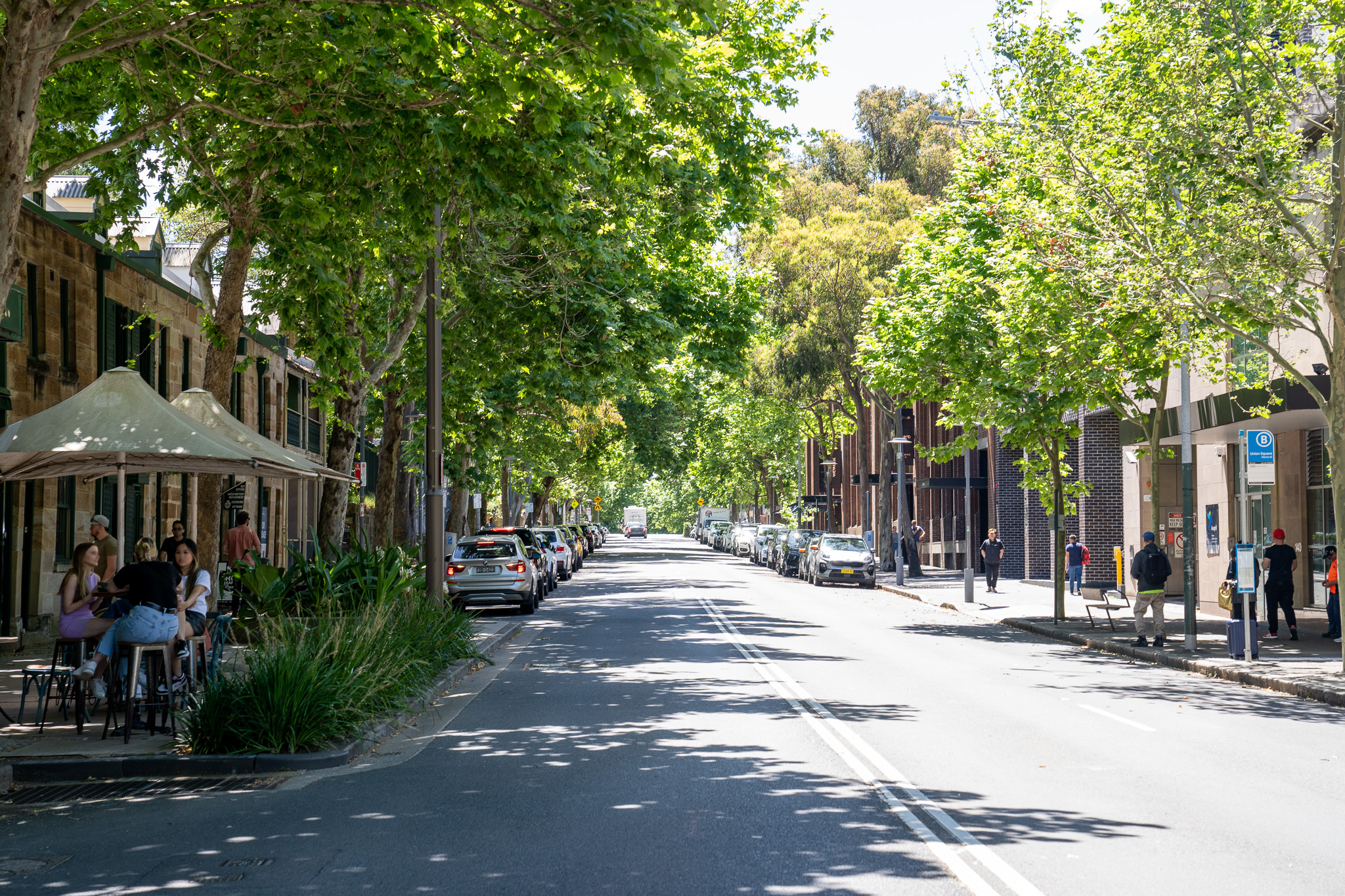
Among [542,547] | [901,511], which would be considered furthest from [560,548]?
[901,511]

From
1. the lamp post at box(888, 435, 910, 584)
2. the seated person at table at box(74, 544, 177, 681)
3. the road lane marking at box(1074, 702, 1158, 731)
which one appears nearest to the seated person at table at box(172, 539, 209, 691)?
the seated person at table at box(74, 544, 177, 681)

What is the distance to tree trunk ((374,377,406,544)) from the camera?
25.0m

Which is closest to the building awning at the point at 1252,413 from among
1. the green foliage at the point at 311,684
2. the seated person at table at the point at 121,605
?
the green foliage at the point at 311,684

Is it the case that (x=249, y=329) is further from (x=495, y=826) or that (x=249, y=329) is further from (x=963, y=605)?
(x=963, y=605)

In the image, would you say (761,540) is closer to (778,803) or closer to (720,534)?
(720,534)

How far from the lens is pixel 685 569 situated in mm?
51281

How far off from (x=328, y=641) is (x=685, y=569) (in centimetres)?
4034

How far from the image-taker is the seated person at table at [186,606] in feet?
38.3

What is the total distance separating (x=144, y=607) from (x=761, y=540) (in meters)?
50.6

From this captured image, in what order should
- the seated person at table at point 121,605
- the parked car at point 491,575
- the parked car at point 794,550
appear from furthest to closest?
the parked car at point 794,550, the parked car at point 491,575, the seated person at table at point 121,605

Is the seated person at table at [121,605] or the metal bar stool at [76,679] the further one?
the seated person at table at [121,605]

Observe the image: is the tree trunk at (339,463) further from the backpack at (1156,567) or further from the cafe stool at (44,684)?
the backpack at (1156,567)

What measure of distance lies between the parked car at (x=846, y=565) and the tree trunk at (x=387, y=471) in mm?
18589

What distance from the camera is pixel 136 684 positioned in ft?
34.9
